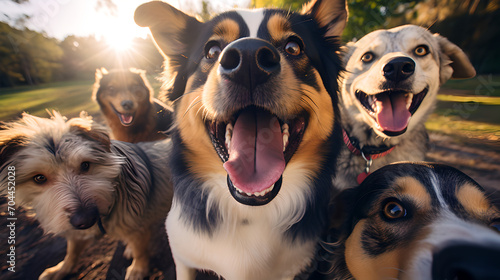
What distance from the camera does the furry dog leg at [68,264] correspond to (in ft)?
6.52

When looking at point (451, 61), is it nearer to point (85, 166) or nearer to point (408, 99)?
point (408, 99)

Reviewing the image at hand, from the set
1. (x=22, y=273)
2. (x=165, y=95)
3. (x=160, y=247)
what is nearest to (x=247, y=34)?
(x=165, y=95)

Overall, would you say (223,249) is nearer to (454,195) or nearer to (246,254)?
(246,254)

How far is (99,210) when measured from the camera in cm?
177

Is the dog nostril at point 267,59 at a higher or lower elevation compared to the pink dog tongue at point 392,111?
higher

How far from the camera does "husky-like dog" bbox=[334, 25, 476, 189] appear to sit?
1938mm

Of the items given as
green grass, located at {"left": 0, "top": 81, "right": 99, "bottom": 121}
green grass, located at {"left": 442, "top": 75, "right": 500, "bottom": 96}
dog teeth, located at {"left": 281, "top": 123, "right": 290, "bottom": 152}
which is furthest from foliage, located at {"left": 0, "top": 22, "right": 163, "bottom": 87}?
green grass, located at {"left": 442, "top": 75, "right": 500, "bottom": 96}

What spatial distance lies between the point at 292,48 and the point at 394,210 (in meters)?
1.28

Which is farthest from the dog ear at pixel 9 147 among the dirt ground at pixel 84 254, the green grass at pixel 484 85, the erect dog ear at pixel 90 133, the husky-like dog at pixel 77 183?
the green grass at pixel 484 85

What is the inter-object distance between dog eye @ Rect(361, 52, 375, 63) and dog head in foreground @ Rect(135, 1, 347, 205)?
74 cm

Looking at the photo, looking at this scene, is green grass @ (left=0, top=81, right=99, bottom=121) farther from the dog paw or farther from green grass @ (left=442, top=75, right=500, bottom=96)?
green grass @ (left=442, top=75, right=500, bottom=96)

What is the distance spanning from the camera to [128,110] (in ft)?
11.1

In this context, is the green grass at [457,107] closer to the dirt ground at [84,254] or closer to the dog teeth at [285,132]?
the dirt ground at [84,254]

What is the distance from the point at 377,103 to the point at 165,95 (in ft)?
6.73
